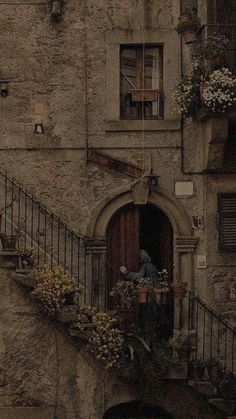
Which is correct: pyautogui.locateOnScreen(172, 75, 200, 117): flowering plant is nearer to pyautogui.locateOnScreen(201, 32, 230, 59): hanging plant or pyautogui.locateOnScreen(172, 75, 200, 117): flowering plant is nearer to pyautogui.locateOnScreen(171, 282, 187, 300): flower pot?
pyautogui.locateOnScreen(201, 32, 230, 59): hanging plant

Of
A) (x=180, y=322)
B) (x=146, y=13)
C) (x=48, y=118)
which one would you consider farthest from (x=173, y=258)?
(x=146, y=13)

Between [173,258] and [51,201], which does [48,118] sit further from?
[173,258]

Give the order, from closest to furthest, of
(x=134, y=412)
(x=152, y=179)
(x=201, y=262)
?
1. (x=134, y=412)
2. (x=201, y=262)
3. (x=152, y=179)

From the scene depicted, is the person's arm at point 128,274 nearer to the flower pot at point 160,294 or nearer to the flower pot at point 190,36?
the flower pot at point 160,294

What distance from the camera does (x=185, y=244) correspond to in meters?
14.0

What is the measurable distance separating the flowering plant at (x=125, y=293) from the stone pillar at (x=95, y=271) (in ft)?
2.22

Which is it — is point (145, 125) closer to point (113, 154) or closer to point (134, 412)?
point (113, 154)

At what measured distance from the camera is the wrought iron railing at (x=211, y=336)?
13.7 m

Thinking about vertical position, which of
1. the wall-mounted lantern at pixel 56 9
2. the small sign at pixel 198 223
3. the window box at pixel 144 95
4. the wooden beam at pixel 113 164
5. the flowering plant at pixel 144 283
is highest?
the wall-mounted lantern at pixel 56 9

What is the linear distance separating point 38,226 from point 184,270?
7.95 feet

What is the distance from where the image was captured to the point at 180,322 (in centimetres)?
1396

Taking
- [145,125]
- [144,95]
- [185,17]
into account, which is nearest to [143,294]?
[145,125]

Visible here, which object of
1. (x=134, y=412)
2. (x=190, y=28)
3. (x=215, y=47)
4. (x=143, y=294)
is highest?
(x=190, y=28)

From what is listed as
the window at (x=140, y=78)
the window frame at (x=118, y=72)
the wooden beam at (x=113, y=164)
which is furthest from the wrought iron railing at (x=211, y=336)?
the window at (x=140, y=78)
